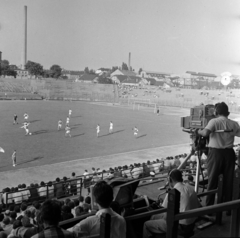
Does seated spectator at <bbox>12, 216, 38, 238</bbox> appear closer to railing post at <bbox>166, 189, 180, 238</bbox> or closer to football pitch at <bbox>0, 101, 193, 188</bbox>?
railing post at <bbox>166, 189, 180, 238</bbox>

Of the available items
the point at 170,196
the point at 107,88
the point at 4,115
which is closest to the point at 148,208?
the point at 170,196

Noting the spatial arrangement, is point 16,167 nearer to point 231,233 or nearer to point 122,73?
point 231,233

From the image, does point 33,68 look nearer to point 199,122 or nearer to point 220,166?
point 199,122

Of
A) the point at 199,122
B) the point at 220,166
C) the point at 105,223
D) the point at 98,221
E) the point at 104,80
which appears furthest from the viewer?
the point at 104,80

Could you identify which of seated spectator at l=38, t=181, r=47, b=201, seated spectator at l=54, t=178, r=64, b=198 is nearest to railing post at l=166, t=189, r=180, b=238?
seated spectator at l=38, t=181, r=47, b=201

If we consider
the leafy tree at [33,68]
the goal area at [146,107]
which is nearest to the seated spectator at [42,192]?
the goal area at [146,107]

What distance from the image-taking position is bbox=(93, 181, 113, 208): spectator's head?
262cm

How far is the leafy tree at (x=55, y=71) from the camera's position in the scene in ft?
268

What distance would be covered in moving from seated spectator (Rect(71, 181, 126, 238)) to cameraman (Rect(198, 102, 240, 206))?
6.03 feet

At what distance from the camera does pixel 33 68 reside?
77.6 meters

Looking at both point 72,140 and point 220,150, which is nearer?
point 220,150

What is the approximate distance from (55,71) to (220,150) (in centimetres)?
8139

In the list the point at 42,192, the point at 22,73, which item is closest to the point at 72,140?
the point at 42,192

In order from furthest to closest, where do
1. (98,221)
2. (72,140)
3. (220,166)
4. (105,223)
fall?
(72,140)
(220,166)
(98,221)
(105,223)
